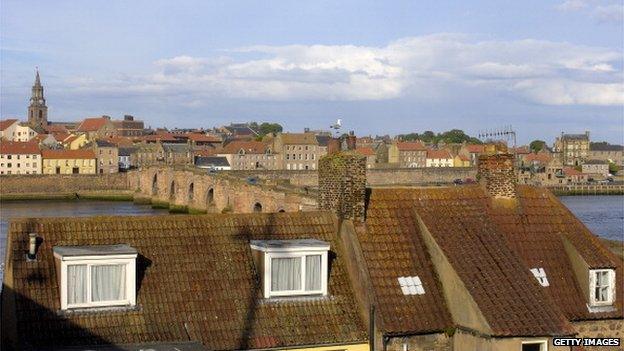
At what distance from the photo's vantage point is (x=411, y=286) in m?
12.5

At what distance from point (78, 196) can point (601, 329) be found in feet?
337

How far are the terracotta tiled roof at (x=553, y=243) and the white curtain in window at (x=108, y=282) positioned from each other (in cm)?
591

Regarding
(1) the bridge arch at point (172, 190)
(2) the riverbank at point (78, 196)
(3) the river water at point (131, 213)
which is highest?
(1) the bridge arch at point (172, 190)

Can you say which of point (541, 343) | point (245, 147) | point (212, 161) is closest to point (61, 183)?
point (212, 161)

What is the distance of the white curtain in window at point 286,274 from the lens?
11.9 m

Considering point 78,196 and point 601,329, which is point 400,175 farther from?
point 601,329

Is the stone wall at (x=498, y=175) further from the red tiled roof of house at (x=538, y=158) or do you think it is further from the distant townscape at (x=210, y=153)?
the red tiled roof of house at (x=538, y=158)

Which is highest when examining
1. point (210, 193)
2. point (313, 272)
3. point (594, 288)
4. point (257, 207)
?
point (313, 272)

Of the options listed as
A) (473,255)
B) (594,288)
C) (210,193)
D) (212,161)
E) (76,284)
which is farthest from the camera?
(212,161)

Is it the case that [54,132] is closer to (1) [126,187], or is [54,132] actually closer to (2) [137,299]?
(1) [126,187]

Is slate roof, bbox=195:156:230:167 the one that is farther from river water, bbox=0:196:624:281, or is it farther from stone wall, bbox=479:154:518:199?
stone wall, bbox=479:154:518:199

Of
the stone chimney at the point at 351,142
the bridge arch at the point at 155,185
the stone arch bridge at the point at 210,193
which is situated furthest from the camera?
the bridge arch at the point at 155,185

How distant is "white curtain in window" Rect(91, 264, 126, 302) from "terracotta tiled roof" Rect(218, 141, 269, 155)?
404ft

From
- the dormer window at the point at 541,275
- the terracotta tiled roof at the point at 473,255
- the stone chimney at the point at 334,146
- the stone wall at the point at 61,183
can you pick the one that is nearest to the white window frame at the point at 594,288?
the dormer window at the point at 541,275
